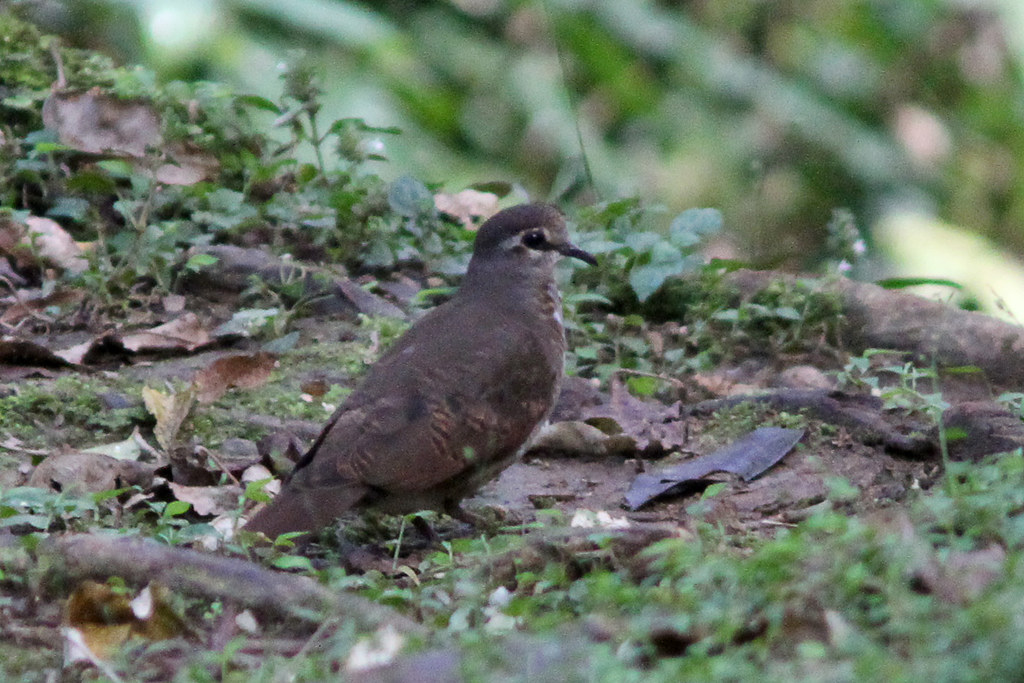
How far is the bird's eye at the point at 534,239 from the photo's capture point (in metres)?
5.61

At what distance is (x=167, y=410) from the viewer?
517cm

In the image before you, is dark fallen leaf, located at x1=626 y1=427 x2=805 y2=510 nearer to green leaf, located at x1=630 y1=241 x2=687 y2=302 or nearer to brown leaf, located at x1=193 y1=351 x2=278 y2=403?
green leaf, located at x1=630 y1=241 x2=687 y2=302

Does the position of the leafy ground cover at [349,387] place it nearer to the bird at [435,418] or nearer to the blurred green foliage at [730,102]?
the bird at [435,418]

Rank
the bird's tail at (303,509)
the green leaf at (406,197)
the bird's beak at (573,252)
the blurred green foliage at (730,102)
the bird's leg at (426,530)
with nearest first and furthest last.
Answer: the bird's tail at (303,509)
the bird's leg at (426,530)
the bird's beak at (573,252)
the green leaf at (406,197)
the blurred green foliage at (730,102)

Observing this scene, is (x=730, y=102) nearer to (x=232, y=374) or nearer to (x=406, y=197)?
(x=406, y=197)

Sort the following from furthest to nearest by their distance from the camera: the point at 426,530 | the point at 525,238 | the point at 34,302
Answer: the point at 34,302
the point at 525,238
the point at 426,530

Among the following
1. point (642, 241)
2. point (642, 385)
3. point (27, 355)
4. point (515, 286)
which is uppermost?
point (515, 286)

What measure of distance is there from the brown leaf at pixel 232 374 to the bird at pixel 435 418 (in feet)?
3.42

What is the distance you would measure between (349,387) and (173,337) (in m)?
0.86

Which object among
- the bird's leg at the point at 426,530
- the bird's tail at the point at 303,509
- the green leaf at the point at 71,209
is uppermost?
the bird's tail at the point at 303,509

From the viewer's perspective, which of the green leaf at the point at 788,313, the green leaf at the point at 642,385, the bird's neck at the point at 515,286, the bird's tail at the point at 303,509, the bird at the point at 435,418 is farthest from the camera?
the green leaf at the point at 788,313

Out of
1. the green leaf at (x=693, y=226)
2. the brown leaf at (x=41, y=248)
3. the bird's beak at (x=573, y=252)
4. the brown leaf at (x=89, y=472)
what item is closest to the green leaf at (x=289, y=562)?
the brown leaf at (x=89, y=472)

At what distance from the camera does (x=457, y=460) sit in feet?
15.0

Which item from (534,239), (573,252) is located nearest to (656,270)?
(573,252)
